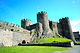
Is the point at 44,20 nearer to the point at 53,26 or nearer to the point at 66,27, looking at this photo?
the point at 53,26

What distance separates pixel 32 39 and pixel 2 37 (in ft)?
35.8

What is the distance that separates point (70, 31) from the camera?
143ft

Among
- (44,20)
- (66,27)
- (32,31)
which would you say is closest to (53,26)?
(44,20)

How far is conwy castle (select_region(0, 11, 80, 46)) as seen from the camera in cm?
1812

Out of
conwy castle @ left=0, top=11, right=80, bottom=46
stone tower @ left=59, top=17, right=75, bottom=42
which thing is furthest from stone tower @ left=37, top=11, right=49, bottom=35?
stone tower @ left=59, top=17, right=75, bottom=42

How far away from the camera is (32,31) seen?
1069 inches

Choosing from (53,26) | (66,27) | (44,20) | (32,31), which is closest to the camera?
(32,31)

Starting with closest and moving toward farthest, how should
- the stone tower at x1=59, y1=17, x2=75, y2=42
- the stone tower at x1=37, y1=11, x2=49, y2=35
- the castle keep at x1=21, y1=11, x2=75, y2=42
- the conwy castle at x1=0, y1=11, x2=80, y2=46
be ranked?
the conwy castle at x1=0, y1=11, x2=80, y2=46 < the stone tower at x1=37, y1=11, x2=49, y2=35 < the castle keep at x1=21, y1=11, x2=75, y2=42 < the stone tower at x1=59, y1=17, x2=75, y2=42

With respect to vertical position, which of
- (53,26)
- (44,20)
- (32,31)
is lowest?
(32,31)

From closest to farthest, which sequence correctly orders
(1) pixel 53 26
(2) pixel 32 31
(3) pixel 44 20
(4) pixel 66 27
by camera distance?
(2) pixel 32 31, (3) pixel 44 20, (1) pixel 53 26, (4) pixel 66 27

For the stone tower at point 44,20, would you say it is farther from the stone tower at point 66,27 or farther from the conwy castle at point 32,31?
the stone tower at point 66,27

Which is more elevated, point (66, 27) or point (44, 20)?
point (44, 20)

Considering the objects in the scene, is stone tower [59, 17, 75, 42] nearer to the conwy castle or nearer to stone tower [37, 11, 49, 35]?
the conwy castle

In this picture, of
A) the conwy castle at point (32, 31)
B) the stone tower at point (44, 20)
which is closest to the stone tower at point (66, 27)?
the conwy castle at point (32, 31)
